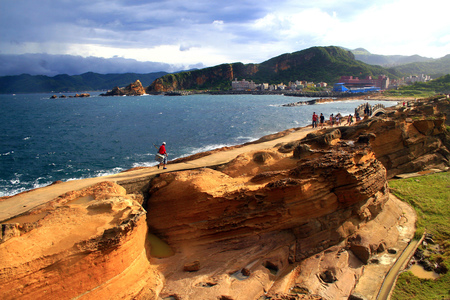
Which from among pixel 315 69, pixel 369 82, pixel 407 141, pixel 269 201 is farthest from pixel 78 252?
pixel 315 69

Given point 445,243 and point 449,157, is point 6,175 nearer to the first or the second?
point 445,243

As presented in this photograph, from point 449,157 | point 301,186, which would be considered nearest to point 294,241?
point 301,186

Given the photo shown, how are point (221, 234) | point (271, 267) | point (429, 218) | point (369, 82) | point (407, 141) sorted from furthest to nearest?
point (369, 82) < point (407, 141) < point (429, 218) < point (221, 234) < point (271, 267)

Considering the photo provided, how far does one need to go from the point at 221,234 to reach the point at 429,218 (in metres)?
9.45

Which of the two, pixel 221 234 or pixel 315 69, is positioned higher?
pixel 315 69

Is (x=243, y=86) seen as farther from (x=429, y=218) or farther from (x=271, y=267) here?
(x=271, y=267)

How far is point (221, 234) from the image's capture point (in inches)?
396

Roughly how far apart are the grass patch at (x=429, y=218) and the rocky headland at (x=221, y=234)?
60 cm

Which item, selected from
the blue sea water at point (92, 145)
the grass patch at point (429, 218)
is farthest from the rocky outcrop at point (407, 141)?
the blue sea water at point (92, 145)

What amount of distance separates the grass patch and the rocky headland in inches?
23.6

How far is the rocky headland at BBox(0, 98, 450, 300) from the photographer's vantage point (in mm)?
6996

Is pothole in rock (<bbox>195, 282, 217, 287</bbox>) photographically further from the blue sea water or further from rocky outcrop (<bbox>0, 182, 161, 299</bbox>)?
the blue sea water

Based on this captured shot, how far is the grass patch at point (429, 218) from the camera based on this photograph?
8.56 m

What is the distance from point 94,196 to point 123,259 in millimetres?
2750
